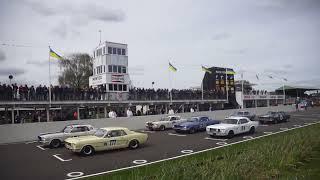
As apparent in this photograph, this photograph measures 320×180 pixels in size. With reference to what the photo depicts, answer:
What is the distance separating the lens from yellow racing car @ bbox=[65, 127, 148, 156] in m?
13.7

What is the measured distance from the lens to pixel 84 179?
9680 mm

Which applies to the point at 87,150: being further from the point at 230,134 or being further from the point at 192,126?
the point at 192,126

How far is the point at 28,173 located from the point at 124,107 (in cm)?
2264

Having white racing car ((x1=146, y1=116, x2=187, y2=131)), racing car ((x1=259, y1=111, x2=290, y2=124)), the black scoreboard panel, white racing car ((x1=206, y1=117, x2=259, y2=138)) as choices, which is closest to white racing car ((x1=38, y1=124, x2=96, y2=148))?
white racing car ((x1=146, y1=116, x2=187, y2=131))

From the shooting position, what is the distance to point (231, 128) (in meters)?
19.0

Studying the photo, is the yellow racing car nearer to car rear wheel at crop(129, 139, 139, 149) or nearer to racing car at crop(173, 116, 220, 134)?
car rear wheel at crop(129, 139, 139, 149)

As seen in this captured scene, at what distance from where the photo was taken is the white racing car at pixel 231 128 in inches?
739

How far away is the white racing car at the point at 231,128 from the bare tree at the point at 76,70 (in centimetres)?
4471

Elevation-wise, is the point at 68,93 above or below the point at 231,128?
above

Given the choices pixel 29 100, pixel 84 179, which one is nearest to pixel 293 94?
pixel 29 100

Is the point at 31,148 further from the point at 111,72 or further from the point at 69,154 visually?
the point at 111,72

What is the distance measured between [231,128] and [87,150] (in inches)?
390

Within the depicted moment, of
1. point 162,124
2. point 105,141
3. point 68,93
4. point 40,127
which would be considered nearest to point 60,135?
point 105,141

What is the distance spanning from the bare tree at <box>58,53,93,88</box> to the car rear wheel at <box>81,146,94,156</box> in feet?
155
